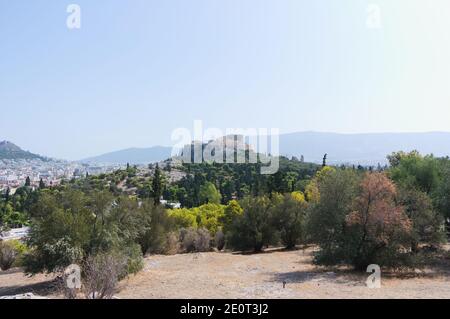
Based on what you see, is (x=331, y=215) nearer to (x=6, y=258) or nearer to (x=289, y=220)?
(x=289, y=220)

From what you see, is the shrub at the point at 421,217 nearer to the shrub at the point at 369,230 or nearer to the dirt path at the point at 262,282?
the shrub at the point at 369,230

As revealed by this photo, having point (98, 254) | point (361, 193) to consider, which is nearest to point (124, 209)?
point (98, 254)

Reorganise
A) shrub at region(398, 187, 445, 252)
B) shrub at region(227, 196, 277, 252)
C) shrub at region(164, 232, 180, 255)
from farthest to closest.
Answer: shrub at region(227, 196, 277, 252), shrub at region(164, 232, 180, 255), shrub at region(398, 187, 445, 252)

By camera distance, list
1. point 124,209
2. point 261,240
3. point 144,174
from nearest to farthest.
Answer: point 124,209
point 261,240
point 144,174

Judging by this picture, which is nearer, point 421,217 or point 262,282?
point 262,282

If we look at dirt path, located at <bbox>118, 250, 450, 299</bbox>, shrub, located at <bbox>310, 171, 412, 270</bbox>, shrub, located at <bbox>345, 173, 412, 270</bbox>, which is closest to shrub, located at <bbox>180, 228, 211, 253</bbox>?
dirt path, located at <bbox>118, 250, 450, 299</bbox>

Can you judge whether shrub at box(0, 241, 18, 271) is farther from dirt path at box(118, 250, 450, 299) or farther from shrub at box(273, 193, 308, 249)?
shrub at box(273, 193, 308, 249)

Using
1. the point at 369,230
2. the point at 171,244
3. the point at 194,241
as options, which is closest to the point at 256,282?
the point at 369,230
